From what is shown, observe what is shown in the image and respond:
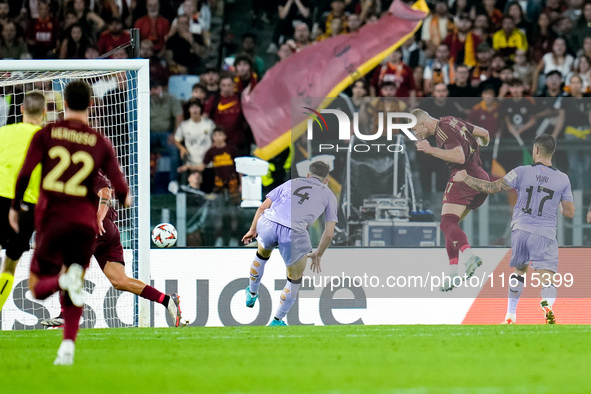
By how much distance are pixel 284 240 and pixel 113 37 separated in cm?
584

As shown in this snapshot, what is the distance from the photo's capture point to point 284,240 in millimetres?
11930

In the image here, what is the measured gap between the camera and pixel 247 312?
40.8 feet

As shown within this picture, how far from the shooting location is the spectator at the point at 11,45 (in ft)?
52.7

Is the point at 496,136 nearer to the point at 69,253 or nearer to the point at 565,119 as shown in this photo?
the point at 565,119

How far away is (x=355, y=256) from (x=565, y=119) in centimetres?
323

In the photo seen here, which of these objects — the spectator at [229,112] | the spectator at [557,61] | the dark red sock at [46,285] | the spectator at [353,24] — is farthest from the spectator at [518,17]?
the dark red sock at [46,285]

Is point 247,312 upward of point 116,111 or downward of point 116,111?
downward

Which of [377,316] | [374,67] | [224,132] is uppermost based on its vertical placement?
[374,67]

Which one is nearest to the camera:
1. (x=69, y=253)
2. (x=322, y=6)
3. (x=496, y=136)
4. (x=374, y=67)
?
(x=69, y=253)

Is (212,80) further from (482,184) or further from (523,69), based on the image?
(523,69)

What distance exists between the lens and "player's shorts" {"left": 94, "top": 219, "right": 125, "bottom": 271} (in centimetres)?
970

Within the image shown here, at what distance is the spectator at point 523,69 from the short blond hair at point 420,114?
3.30m

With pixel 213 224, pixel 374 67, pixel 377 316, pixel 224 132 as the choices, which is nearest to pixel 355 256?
pixel 377 316

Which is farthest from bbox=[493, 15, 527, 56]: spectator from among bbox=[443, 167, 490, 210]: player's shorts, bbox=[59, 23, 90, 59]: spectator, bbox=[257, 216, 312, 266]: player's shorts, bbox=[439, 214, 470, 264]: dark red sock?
bbox=[59, 23, 90, 59]: spectator
